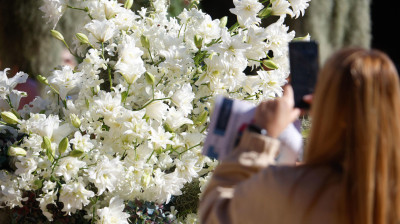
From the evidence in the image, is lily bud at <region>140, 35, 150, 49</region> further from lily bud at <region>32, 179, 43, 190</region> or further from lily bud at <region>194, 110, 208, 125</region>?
lily bud at <region>32, 179, 43, 190</region>

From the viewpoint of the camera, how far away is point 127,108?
1218 mm

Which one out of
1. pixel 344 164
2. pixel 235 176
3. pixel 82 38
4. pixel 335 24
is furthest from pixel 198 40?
pixel 335 24

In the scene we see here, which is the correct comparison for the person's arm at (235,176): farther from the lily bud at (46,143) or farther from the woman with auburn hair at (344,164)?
the lily bud at (46,143)

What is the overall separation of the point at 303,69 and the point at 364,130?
21cm

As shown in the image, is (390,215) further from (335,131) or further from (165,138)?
(165,138)

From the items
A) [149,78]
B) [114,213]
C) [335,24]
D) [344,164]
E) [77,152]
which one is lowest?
[335,24]

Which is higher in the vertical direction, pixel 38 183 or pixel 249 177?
pixel 249 177

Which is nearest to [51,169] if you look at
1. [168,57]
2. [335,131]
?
[168,57]

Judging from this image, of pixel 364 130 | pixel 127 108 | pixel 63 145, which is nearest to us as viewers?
pixel 364 130

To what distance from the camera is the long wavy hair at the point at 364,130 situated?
718mm

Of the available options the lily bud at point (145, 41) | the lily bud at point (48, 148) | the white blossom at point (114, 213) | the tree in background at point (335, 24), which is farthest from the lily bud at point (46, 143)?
the tree in background at point (335, 24)

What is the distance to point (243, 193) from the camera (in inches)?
31.1

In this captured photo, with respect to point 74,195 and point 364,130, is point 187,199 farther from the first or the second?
point 364,130

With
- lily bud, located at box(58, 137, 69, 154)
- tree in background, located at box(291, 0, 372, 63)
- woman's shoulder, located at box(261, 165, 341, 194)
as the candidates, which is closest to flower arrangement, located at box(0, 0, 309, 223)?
lily bud, located at box(58, 137, 69, 154)
